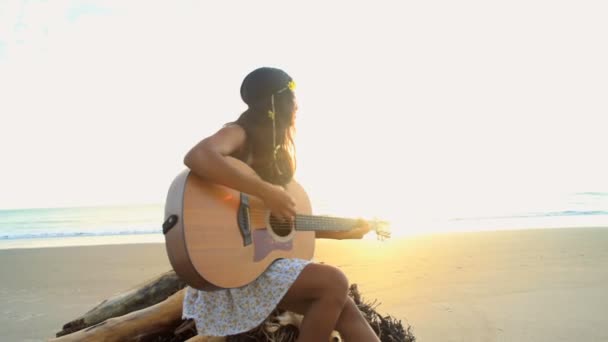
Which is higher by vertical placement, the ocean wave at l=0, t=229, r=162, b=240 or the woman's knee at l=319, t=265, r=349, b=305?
the woman's knee at l=319, t=265, r=349, b=305

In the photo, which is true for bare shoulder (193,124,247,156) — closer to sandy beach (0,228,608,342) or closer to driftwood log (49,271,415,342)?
driftwood log (49,271,415,342)

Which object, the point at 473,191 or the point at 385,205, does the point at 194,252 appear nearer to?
the point at 385,205

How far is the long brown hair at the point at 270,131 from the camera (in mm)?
2400

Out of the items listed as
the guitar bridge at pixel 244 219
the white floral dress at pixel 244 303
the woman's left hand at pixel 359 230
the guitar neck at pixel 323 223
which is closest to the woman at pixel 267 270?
the white floral dress at pixel 244 303

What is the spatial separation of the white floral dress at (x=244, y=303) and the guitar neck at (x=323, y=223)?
1.38 feet

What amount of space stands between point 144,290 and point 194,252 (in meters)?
2.01

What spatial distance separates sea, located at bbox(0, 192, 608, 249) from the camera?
14.6 meters

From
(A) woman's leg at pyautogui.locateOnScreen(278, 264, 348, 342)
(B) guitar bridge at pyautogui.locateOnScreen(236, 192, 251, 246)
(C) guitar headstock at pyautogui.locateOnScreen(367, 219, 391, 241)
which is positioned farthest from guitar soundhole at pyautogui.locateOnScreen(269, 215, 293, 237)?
(C) guitar headstock at pyautogui.locateOnScreen(367, 219, 391, 241)

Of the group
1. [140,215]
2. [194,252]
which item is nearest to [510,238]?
[194,252]

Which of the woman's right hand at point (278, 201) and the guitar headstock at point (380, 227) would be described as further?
the guitar headstock at point (380, 227)

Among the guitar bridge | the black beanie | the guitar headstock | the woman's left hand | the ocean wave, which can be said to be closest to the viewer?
the guitar bridge

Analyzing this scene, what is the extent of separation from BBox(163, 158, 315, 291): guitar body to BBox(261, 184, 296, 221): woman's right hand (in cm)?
11

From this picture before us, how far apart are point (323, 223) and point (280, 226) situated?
1.40 ft

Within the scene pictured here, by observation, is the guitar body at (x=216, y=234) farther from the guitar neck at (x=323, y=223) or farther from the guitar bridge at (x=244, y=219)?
the guitar neck at (x=323, y=223)
